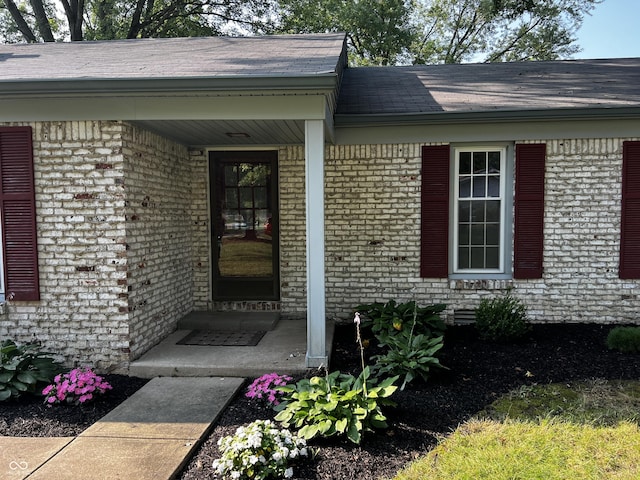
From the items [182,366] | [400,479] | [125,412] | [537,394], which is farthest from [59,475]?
[537,394]

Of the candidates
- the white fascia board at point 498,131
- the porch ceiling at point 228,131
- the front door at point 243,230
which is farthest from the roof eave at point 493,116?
the front door at point 243,230

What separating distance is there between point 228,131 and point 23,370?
3.11 meters

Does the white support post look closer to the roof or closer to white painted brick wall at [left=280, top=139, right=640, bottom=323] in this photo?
the roof

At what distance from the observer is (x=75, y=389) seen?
12.9 ft

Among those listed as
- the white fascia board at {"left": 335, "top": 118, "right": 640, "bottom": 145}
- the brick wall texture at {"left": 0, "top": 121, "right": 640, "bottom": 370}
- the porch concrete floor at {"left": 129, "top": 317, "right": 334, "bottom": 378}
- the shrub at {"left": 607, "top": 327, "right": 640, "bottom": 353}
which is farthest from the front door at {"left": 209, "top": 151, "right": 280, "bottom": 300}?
A: the shrub at {"left": 607, "top": 327, "right": 640, "bottom": 353}

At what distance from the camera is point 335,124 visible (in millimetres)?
5852

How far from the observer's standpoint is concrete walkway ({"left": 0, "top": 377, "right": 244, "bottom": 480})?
9.52 feet

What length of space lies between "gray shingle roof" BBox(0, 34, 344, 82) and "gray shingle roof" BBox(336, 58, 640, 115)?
2.89 ft

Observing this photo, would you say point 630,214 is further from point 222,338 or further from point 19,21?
point 19,21

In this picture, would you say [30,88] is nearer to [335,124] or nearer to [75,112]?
[75,112]

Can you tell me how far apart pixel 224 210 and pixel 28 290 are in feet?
8.58

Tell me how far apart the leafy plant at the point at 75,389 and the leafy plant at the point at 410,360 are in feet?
8.14

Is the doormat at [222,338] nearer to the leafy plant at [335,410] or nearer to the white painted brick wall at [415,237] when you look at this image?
the white painted brick wall at [415,237]

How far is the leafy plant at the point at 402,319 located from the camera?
5.32 metres
